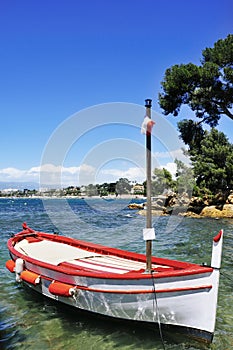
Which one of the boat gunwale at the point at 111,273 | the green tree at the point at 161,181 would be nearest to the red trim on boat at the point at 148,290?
the boat gunwale at the point at 111,273

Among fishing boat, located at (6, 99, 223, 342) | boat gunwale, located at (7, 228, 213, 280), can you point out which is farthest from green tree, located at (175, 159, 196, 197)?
fishing boat, located at (6, 99, 223, 342)

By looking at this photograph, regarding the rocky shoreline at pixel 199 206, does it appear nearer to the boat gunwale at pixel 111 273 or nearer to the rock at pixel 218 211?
the rock at pixel 218 211

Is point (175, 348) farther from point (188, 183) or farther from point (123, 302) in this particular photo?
point (188, 183)

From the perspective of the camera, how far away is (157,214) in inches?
1553

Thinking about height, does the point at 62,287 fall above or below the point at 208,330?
above

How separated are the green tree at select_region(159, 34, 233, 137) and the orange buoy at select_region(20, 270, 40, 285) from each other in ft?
85.0

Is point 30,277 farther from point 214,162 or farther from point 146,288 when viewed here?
point 214,162

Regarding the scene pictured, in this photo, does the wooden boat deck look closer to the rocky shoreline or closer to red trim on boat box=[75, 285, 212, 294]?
red trim on boat box=[75, 285, 212, 294]

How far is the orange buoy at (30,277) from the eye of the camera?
8438mm

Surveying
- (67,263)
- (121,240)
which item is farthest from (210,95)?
(67,263)

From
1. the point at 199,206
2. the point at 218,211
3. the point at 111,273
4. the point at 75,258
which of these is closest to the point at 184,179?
the point at 199,206

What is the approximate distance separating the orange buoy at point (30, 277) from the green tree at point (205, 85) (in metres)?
25.9

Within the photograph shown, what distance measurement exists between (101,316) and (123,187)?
219 ft

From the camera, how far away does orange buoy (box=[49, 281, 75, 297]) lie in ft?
24.3
